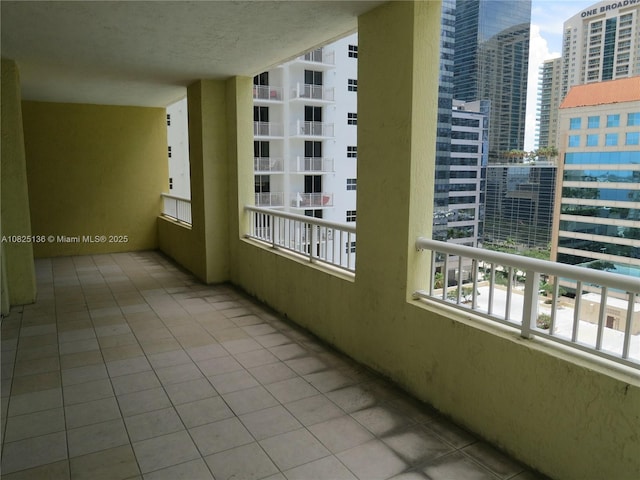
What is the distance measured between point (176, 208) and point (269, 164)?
1948mm

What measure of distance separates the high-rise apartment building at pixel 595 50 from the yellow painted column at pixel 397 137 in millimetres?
792

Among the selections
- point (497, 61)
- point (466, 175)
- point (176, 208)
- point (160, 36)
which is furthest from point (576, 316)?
point (176, 208)

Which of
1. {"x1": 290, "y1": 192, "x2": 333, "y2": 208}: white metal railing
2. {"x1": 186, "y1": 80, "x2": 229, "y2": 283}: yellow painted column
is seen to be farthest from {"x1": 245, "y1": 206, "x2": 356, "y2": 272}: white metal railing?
{"x1": 186, "y1": 80, "x2": 229, "y2": 283}: yellow painted column

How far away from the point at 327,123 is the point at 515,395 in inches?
184

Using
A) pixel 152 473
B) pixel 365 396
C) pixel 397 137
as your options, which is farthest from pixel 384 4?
pixel 152 473

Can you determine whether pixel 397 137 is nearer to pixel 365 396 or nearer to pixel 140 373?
pixel 365 396

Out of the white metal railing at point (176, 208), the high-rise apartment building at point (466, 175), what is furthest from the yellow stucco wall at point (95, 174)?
the high-rise apartment building at point (466, 175)

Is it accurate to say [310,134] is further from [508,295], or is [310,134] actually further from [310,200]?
[508,295]

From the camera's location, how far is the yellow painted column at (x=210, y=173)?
606 centimetres

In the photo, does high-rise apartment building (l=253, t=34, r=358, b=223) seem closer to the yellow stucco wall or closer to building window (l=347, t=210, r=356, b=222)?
building window (l=347, t=210, r=356, b=222)

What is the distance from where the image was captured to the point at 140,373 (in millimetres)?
3549

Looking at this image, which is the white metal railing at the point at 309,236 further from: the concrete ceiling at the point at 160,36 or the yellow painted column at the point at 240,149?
the concrete ceiling at the point at 160,36

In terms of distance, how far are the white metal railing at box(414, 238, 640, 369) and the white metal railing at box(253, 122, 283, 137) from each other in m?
5.23

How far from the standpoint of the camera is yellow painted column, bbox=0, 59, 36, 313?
4926 millimetres
